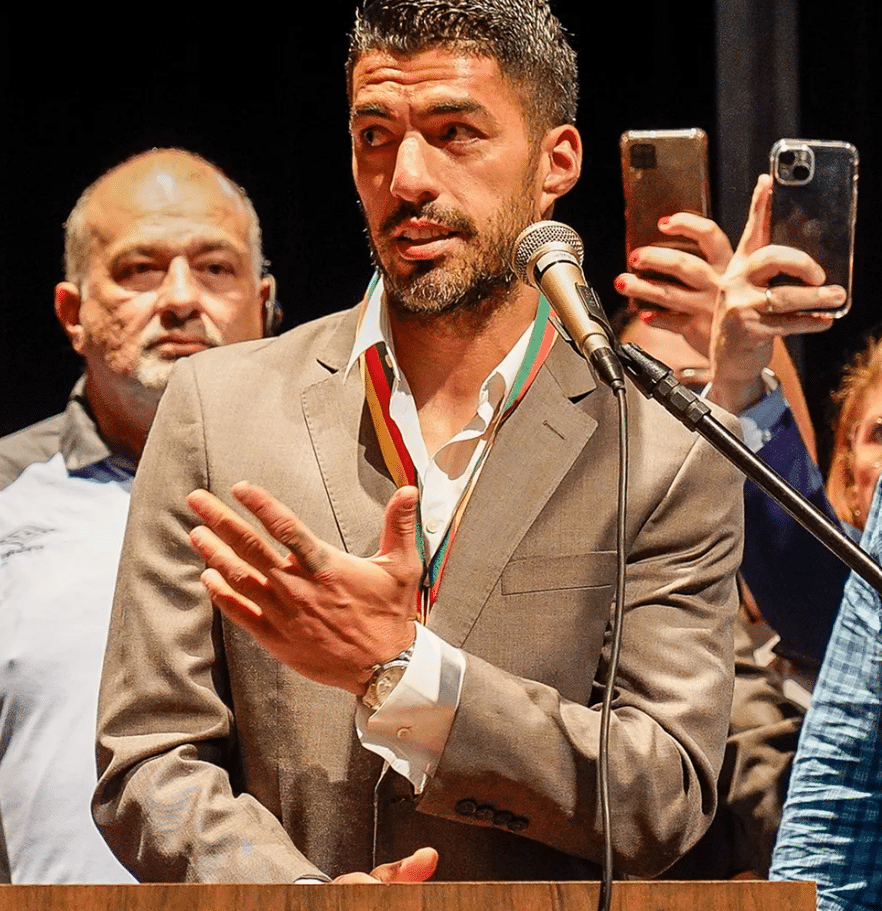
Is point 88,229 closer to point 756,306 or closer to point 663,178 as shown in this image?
point 663,178

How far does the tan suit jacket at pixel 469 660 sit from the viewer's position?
177 centimetres

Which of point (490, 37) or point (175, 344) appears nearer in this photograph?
point (490, 37)

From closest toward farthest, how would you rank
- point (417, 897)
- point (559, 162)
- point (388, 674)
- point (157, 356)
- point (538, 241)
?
point (417, 897)
point (538, 241)
point (388, 674)
point (559, 162)
point (157, 356)

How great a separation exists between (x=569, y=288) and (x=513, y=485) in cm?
54

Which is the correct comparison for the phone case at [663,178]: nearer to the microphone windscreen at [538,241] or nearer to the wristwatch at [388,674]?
the microphone windscreen at [538,241]

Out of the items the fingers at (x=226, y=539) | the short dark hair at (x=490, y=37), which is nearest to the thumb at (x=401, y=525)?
the fingers at (x=226, y=539)

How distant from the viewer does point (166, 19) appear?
277 cm

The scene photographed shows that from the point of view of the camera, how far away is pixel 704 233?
2445 millimetres

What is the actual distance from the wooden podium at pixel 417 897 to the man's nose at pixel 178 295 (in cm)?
153

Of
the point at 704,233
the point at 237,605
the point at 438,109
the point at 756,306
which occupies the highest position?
the point at 438,109

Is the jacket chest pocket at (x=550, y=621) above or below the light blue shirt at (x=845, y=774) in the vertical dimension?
above

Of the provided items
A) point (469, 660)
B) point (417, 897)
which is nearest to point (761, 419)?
point (469, 660)

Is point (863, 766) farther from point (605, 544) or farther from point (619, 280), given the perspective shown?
point (619, 280)

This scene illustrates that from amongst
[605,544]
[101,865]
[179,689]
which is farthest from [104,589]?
[605,544]
